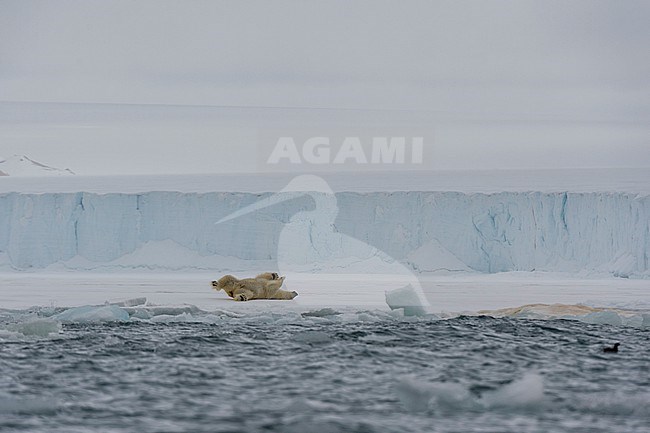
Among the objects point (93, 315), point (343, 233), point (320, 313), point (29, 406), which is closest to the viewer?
point (29, 406)

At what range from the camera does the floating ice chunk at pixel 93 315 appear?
15.8 ft

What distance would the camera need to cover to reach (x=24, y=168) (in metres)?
7.27

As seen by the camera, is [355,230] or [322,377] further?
[355,230]

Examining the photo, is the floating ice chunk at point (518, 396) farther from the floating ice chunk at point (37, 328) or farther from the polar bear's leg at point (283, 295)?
the polar bear's leg at point (283, 295)

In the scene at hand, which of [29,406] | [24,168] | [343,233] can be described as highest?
[24,168]

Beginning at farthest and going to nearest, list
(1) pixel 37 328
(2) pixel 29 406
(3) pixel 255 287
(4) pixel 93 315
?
(3) pixel 255 287, (4) pixel 93 315, (1) pixel 37 328, (2) pixel 29 406

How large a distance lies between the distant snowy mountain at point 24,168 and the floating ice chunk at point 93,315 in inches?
92.4

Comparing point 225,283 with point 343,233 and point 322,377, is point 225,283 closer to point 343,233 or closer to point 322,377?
point 343,233

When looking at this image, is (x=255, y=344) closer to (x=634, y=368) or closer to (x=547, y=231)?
(x=634, y=368)

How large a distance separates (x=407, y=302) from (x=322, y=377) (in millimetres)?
2598

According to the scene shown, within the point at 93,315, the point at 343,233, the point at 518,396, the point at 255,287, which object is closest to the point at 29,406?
the point at 518,396

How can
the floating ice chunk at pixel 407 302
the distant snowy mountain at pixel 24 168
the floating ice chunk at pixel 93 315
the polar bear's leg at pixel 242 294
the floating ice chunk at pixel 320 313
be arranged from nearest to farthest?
1. the floating ice chunk at pixel 93 315
2. the floating ice chunk at pixel 320 313
3. the floating ice chunk at pixel 407 302
4. the polar bear's leg at pixel 242 294
5. the distant snowy mountain at pixel 24 168

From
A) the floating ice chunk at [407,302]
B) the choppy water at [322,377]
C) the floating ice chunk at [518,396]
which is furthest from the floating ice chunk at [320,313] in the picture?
the floating ice chunk at [518,396]

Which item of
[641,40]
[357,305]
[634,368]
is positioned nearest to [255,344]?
[634,368]
